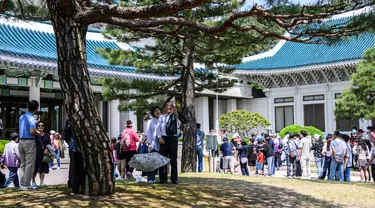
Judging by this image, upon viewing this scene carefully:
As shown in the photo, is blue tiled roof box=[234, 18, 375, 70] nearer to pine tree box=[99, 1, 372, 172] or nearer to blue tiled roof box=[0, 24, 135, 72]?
blue tiled roof box=[0, 24, 135, 72]

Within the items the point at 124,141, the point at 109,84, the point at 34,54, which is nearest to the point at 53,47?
the point at 34,54

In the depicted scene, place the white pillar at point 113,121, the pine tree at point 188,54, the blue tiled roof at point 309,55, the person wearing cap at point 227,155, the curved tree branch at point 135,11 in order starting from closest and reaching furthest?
the curved tree branch at point 135,11
the pine tree at point 188,54
the person wearing cap at point 227,155
the white pillar at point 113,121
the blue tiled roof at point 309,55

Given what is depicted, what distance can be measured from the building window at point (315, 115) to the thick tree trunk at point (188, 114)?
61.2ft

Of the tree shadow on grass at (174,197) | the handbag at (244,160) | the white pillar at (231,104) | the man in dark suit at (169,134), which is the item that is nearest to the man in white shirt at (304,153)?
the handbag at (244,160)

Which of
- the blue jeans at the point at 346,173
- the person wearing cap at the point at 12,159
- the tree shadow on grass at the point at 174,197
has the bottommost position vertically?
the blue jeans at the point at 346,173

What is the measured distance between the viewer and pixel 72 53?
580 centimetres

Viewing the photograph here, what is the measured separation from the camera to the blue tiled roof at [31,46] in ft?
58.3

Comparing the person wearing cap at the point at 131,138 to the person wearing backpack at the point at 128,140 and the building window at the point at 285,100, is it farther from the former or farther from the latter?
the building window at the point at 285,100

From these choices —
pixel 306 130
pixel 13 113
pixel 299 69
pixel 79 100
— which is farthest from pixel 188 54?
pixel 299 69

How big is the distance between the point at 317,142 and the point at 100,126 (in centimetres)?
883

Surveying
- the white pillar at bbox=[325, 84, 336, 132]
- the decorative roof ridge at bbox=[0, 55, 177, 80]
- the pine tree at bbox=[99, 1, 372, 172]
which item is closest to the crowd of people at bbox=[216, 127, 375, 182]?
the pine tree at bbox=[99, 1, 372, 172]

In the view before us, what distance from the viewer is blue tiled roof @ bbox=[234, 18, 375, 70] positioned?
81.8ft

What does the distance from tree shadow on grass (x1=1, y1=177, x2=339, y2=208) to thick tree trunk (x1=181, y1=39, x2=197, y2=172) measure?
361cm

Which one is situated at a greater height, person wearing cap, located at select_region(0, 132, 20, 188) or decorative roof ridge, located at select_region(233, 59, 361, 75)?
decorative roof ridge, located at select_region(233, 59, 361, 75)
